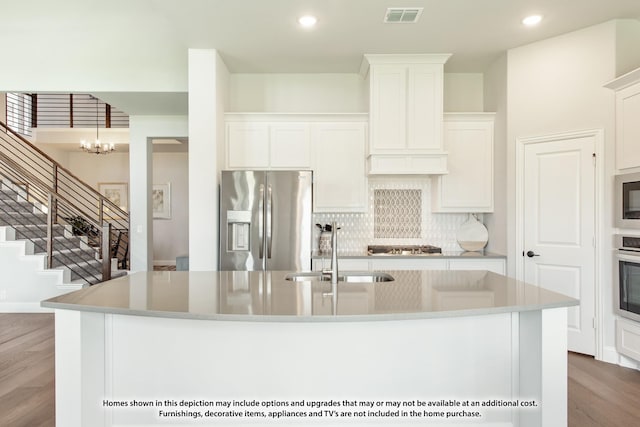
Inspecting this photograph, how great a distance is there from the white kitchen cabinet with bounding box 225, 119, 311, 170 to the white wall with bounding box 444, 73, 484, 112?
5.73 feet

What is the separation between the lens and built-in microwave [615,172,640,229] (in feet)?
11.0

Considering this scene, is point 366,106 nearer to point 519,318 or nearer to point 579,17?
point 579,17

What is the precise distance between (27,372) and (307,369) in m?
2.65

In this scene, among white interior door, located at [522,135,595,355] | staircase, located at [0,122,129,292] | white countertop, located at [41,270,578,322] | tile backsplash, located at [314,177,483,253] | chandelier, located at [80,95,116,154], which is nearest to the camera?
white countertop, located at [41,270,578,322]

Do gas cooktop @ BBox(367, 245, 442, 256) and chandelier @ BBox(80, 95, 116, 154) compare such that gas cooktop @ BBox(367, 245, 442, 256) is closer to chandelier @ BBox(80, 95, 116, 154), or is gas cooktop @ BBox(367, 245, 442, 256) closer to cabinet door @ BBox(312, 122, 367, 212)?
cabinet door @ BBox(312, 122, 367, 212)

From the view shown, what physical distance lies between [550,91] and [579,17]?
66 cm

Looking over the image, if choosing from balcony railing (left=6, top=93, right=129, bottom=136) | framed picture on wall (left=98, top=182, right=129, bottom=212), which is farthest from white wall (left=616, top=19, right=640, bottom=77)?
framed picture on wall (left=98, top=182, right=129, bottom=212)

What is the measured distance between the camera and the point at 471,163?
462cm

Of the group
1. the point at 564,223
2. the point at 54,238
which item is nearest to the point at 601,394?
the point at 564,223

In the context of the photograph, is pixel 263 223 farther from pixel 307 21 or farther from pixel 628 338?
pixel 628 338

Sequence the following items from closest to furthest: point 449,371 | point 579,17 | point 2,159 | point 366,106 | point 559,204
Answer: point 449,371 < point 579,17 < point 559,204 < point 366,106 < point 2,159

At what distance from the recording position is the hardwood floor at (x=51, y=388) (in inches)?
104

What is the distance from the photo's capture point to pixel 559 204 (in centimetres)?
396

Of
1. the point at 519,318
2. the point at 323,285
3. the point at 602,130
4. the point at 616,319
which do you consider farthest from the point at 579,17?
the point at 323,285
